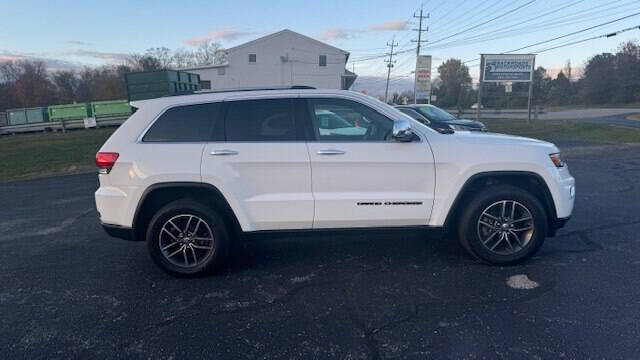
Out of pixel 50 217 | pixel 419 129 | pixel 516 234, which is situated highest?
pixel 419 129

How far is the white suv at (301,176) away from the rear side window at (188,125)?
1 centimetres

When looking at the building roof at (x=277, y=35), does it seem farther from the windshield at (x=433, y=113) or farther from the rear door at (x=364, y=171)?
the rear door at (x=364, y=171)

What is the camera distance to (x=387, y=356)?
266 centimetres

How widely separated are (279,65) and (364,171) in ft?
148

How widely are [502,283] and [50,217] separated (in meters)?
6.97

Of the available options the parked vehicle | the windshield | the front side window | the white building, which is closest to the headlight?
the front side window

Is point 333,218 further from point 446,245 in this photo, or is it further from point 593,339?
point 593,339

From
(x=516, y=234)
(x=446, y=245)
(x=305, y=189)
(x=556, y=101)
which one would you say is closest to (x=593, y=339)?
(x=516, y=234)

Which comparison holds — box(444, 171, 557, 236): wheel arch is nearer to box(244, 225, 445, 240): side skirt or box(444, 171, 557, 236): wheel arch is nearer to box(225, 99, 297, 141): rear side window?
box(244, 225, 445, 240): side skirt

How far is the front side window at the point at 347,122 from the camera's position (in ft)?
12.6

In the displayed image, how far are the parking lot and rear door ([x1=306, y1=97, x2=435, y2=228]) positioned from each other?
24.3 inches

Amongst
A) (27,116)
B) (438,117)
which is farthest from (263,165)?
(27,116)

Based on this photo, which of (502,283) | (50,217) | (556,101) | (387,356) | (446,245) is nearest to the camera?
(387,356)

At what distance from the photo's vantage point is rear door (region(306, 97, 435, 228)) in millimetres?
3748
